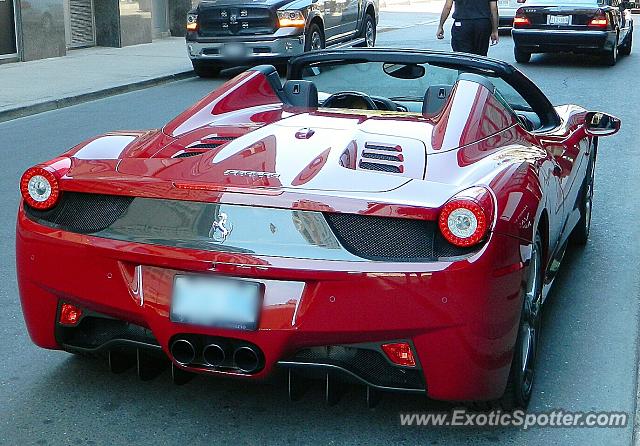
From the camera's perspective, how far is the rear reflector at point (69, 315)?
3.97m

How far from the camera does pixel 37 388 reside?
4.35 metres

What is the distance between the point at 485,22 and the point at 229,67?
632cm

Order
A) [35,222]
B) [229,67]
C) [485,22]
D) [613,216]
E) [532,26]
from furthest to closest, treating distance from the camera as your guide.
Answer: [532,26]
[229,67]
[485,22]
[613,216]
[35,222]

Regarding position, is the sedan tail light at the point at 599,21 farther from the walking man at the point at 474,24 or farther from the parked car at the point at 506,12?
the walking man at the point at 474,24

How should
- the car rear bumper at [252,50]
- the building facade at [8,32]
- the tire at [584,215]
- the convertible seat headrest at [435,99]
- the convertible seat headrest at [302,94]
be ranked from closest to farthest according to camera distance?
the convertible seat headrest at [435,99] → the convertible seat headrest at [302,94] → the tire at [584,215] → the car rear bumper at [252,50] → the building facade at [8,32]

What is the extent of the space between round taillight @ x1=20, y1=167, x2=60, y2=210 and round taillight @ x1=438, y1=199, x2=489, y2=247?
4.75 feet

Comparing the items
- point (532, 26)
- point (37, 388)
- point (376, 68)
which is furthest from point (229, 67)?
point (37, 388)

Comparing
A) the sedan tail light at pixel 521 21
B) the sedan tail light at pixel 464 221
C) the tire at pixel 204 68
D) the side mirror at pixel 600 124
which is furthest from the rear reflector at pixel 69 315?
the sedan tail light at pixel 521 21

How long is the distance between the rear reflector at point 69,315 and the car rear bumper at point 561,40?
614 inches

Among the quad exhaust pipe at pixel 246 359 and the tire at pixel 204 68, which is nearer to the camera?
the quad exhaust pipe at pixel 246 359

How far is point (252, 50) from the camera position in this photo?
53.7 feet

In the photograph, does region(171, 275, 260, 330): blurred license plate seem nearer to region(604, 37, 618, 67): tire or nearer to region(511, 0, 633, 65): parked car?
region(511, 0, 633, 65): parked car

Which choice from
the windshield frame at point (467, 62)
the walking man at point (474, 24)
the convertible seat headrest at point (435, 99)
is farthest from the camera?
the walking man at point (474, 24)

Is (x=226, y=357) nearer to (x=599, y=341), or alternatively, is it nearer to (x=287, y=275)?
(x=287, y=275)
